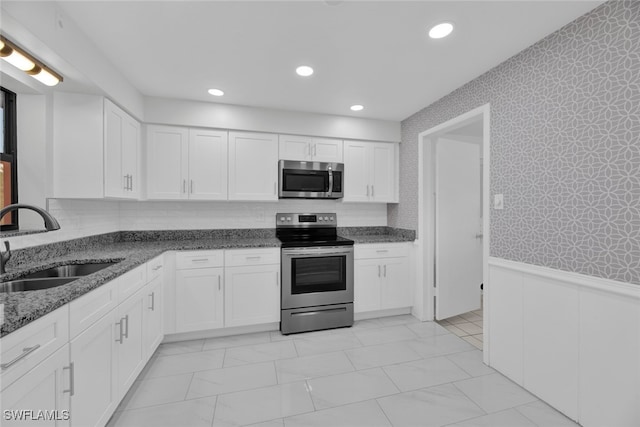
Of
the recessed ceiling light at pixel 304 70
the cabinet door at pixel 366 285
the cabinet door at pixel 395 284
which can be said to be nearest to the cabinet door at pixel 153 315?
the cabinet door at pixel 366 285

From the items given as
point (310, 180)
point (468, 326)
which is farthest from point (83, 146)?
point (468, 326)

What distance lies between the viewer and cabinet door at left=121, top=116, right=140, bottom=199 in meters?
2.50

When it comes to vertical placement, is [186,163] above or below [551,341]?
above

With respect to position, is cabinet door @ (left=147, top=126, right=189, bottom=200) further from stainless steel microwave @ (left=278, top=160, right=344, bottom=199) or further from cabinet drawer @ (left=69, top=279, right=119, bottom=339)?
cabinet drawer @ (left=69, top=279, right=119, bottom=339)

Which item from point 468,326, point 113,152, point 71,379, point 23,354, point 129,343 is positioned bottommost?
point 468,326

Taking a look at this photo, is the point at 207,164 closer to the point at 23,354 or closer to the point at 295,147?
the point at 295,147

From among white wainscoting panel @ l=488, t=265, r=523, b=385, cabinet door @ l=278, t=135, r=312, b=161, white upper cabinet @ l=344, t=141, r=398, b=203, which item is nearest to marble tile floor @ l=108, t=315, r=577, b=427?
white wainscoting panel @ l=488, t=265, r=523, b=385

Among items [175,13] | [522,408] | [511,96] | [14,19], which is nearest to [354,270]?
[522,408]

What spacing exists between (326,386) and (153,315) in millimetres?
1498

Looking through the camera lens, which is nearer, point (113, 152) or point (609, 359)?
point (609, 359)

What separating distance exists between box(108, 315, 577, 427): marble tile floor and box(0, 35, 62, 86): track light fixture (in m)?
2.13

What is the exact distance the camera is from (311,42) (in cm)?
189

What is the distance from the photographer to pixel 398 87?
258 centimetres

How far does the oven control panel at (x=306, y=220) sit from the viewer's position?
3.46 metres
